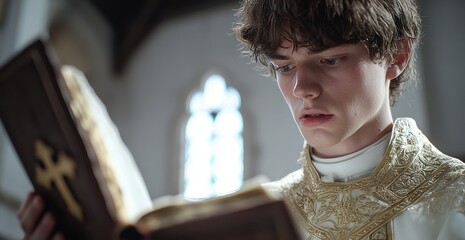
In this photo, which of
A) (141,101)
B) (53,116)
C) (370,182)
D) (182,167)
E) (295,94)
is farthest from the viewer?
(141,101)

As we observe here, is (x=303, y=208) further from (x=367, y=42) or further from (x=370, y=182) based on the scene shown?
(x=367, y=42)

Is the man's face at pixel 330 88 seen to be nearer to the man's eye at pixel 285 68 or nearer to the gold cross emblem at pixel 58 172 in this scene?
the man's eye at pixel 285 68

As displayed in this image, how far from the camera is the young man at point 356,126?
110cm

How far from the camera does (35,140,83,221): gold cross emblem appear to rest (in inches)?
33.2

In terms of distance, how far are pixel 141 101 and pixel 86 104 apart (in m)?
8.08

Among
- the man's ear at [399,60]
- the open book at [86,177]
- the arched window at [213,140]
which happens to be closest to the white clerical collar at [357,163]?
the man's ear at [399,60]

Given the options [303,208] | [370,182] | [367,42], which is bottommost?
[303,208]

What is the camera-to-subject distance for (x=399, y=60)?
4.18ft

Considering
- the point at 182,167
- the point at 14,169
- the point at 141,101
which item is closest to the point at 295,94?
the point at 14,169

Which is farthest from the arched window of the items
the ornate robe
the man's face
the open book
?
the open book

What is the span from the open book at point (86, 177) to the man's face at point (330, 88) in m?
0.38

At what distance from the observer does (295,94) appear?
1096mm

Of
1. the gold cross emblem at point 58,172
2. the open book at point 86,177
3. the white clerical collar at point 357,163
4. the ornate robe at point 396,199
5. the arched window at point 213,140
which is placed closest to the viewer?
the open book at point 86,177

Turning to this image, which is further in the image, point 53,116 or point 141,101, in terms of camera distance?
point 141,101
